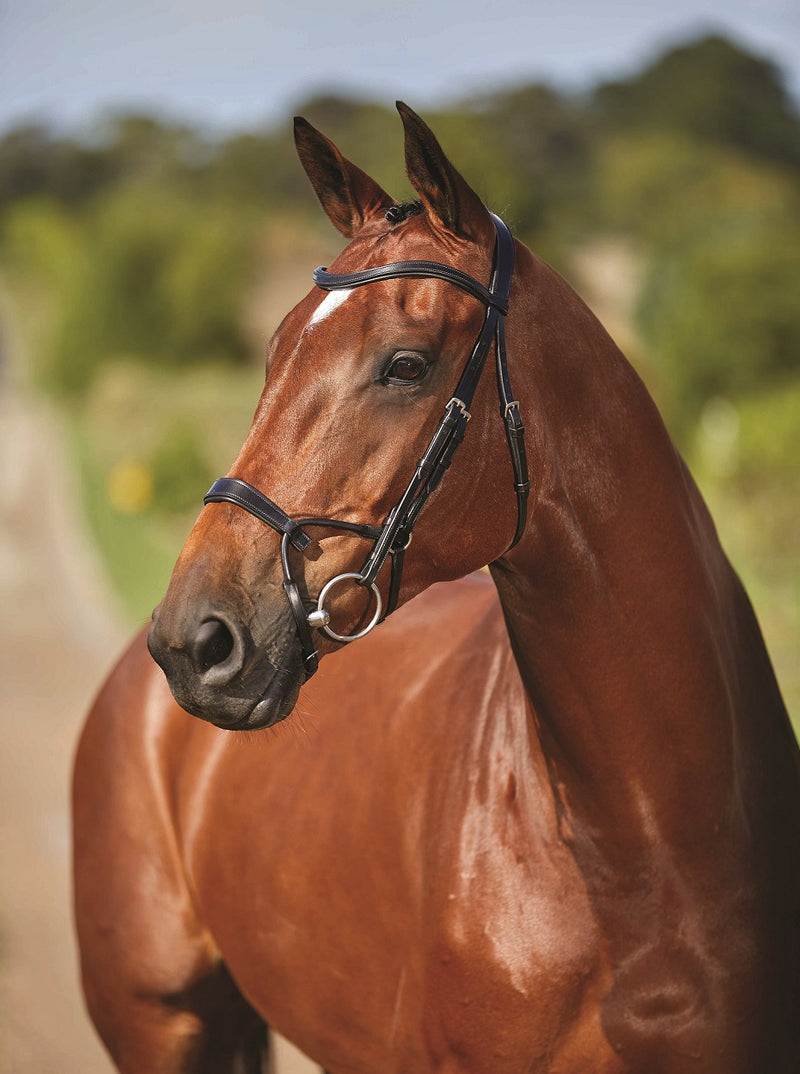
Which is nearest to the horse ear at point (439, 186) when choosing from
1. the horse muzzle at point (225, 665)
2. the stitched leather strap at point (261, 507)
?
the stitched leather strap at point (261, 507)

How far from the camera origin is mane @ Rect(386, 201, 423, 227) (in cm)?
209

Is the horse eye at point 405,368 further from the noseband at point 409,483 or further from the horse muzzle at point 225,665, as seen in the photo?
the horse muzzle at point 225,665

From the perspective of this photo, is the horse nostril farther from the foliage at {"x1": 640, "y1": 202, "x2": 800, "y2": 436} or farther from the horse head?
the foliage at {"x1": 640, "y1": 202, "x2": 800, "y2": 436}

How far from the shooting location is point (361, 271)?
6.48 ft

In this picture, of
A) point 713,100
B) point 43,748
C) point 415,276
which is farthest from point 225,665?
point 713,100

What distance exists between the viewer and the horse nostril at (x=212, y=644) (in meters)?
1.78

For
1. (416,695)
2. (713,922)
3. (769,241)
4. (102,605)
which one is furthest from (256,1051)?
(769,241)

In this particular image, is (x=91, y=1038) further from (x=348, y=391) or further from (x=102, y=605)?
(x=102, y=605)

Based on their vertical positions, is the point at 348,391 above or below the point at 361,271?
below

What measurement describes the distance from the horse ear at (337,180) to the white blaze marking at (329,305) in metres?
0.35

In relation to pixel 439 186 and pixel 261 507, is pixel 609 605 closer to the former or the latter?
pixel 261 507

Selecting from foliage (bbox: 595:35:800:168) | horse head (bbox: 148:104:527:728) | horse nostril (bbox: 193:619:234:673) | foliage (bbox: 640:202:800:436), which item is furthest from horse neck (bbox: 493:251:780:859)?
foliage (bbox: 595:35:800:168)

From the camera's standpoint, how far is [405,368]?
1.92 meters

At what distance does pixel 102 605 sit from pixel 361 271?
9923mm
